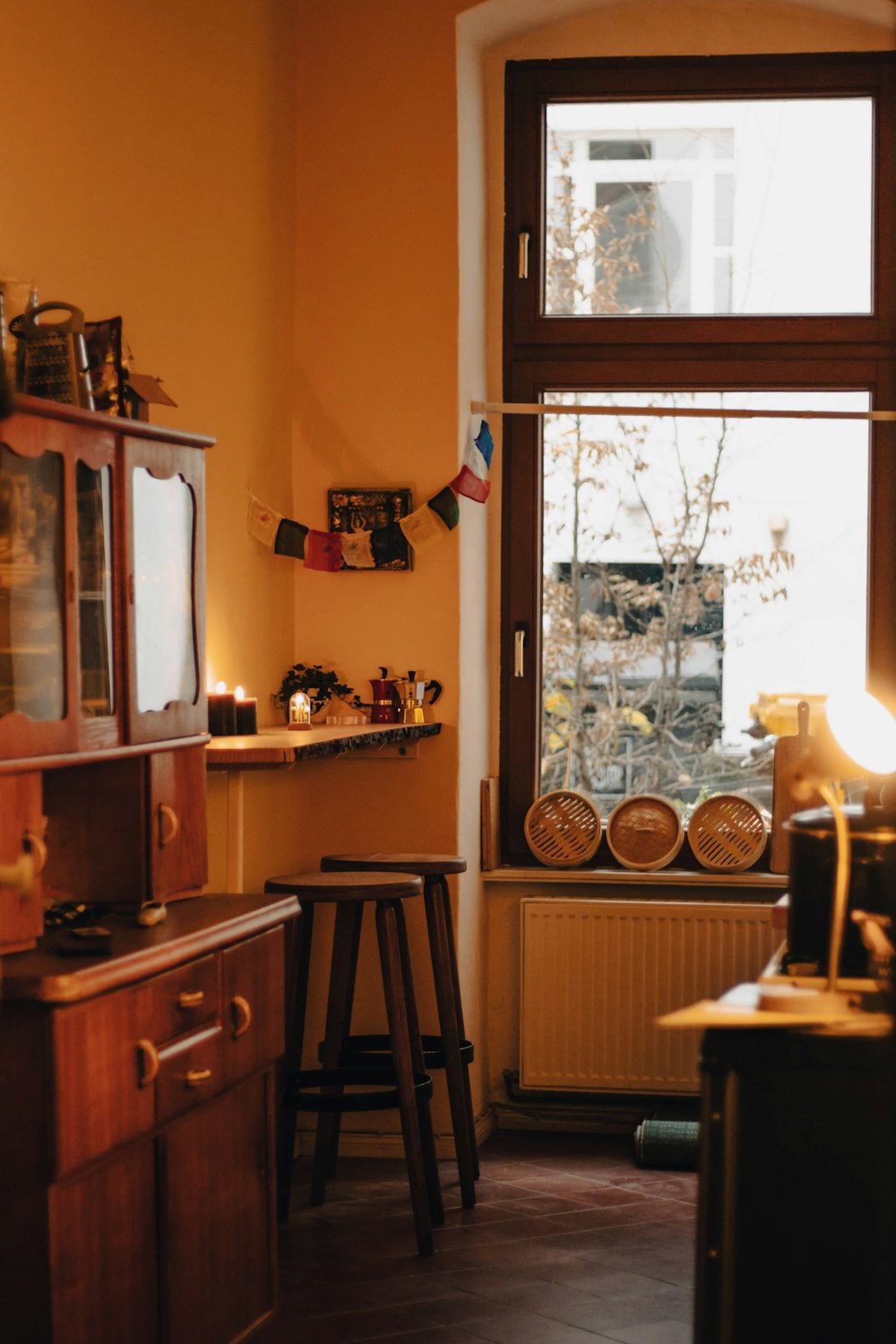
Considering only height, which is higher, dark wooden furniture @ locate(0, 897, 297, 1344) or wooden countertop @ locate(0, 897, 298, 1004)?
wooden countertop @ locate(0, 897, 298, 1004)

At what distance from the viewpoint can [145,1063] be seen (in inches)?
94.3

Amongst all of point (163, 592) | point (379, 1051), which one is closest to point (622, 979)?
Answer: point (379, 1051)

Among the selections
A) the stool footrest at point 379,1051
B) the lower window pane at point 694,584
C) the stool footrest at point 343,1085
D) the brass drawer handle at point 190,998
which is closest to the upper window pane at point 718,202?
the lower window pane at point 694,584

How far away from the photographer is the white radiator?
4336 mm

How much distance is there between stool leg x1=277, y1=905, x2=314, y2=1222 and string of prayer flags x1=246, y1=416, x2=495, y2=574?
1.00 meters

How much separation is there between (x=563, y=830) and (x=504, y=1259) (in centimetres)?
142

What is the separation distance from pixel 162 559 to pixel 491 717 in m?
2.05

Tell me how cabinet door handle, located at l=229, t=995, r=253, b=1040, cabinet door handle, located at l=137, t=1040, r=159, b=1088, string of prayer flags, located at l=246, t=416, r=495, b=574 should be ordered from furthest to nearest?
string of prayer flags, located at l=246, t=416, r=495, b=574
cabinet door handle, located at l=229, t=995, r=253, b=1040
cabinet door handle, located at l=137, t=1040, r=159, b=1088

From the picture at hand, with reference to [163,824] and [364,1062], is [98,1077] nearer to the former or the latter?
[163,824]

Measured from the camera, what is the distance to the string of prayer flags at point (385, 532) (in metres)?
4.03

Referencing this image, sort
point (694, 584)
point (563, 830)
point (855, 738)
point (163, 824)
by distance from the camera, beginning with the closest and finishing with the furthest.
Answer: point (855, 738)
point (163, 824)
point (563, 830)
point (694, 584)

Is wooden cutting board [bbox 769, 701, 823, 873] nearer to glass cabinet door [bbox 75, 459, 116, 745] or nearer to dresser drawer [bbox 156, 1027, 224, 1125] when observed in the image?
dresser drawer [bbox 156, 1027, 224, 1125]

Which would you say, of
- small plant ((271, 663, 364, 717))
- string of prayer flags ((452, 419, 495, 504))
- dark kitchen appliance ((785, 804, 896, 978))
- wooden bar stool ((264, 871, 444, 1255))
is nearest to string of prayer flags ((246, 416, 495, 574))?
string of prayer flags ((452, 419, 495, 504))

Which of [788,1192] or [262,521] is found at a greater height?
[262,521]
